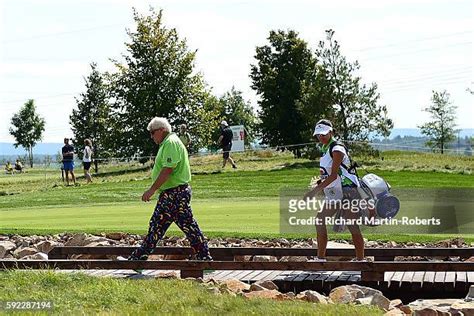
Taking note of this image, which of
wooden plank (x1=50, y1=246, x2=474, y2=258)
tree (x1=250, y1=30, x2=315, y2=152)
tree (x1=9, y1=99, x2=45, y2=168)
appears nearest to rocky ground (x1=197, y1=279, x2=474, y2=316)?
wooden plank (x1=50, y1=246, x2=474, y2=258)

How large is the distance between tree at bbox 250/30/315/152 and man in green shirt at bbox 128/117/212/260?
58405 millimetres

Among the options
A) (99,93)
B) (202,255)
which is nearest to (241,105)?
(99,93)

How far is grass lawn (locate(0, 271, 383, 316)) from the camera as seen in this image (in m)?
8.29

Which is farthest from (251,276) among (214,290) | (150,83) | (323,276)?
(150,83)

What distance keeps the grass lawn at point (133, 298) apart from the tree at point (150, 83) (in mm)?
47811

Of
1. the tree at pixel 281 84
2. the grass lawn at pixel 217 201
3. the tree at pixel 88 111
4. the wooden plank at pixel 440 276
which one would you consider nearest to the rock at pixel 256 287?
the wooden plank at pixel 440 276

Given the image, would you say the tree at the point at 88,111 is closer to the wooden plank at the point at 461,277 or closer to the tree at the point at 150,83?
the tree at the point at 150,83

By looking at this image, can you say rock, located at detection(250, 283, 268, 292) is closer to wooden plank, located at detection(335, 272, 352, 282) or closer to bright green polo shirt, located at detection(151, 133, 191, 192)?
wooden plank, located at detection(335, 272, 352, 282)

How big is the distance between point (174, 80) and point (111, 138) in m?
5.75

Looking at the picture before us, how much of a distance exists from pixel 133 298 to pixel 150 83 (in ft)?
164

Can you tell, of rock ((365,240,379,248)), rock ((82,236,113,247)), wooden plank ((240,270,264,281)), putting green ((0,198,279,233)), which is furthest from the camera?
putting green ((0,198,279,233))

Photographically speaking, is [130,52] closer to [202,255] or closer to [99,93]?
[99,93]

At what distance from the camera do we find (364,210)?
36.8 feet

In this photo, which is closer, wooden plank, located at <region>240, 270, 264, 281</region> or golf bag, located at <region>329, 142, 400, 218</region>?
wooden plank, located at <region>240, 270, 264, 281</region>
